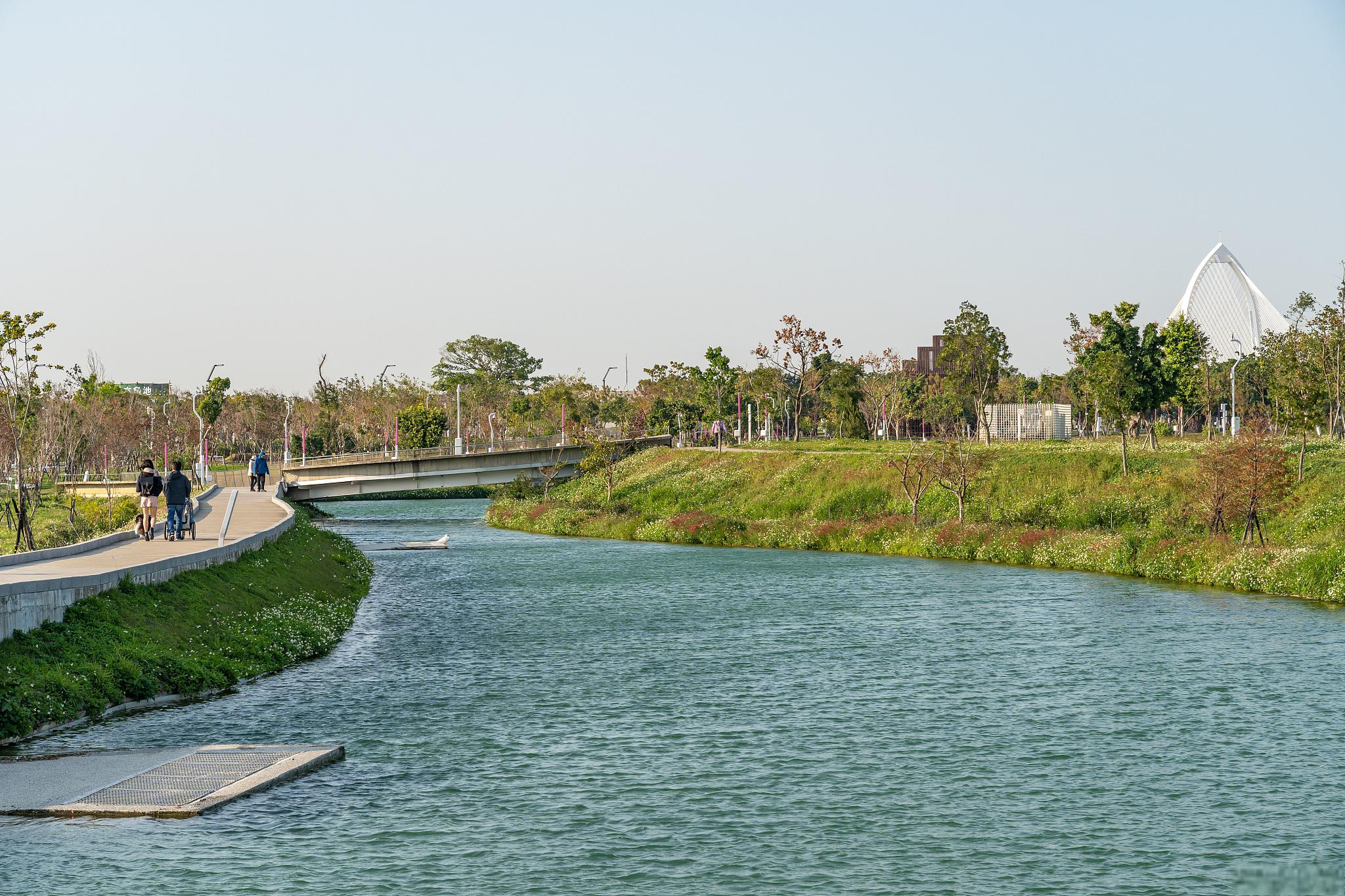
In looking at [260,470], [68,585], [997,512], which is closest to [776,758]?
[68,585]

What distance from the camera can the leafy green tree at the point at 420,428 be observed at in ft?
422

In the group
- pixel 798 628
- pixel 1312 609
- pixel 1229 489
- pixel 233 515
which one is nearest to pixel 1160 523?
pixel 1229 489

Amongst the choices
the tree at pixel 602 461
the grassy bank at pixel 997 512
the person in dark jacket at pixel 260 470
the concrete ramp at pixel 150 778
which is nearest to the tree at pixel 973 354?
the grassy bank at pixel 997 512

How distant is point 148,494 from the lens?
41.1m

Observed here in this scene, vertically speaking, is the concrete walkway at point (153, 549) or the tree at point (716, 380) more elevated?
the tree at point (716, 380)

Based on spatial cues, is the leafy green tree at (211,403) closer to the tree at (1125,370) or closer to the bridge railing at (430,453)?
the bridge railing at (430,453)

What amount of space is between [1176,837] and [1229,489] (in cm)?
3438

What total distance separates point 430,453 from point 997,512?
43.7 m

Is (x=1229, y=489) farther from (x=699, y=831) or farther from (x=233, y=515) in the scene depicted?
(x=233, y=515)

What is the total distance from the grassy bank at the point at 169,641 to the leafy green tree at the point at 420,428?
86.2 metres

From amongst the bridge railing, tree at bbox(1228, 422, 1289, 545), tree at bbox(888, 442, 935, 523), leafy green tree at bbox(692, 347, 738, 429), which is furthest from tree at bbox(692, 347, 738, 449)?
tree at bbox(1228, 422, 1289, 545)

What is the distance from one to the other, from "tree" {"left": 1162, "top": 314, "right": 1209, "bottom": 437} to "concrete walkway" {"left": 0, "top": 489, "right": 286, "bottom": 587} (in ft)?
186

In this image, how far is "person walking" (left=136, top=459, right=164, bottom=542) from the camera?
134 ft

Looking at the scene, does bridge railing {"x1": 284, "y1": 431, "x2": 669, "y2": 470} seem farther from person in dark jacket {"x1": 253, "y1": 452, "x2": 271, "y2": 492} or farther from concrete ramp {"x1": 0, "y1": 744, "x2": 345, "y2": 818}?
concrete ramp {"x1": 0, "y1": 744, "x2": 345, "y2": 818}
